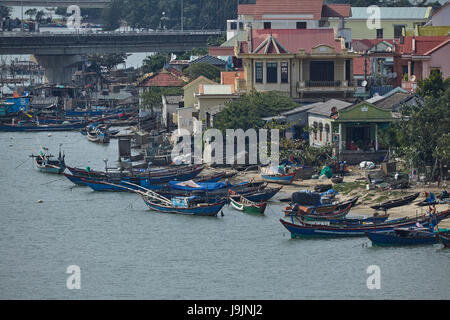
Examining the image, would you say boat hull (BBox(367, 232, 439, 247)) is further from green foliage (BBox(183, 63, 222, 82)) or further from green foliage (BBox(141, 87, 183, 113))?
green foliage (BBox(183, 63, 222, 82))

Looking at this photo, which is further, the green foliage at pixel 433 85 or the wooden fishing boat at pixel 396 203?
the green foliage at pixel 433 85

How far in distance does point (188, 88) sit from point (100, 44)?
49.0 meters

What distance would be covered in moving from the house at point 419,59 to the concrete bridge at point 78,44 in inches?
2210

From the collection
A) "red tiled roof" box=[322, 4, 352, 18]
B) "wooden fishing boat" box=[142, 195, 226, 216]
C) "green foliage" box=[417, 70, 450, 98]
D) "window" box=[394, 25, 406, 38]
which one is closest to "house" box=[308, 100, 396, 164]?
"green foliage" box=[417, 70, 450, 98]

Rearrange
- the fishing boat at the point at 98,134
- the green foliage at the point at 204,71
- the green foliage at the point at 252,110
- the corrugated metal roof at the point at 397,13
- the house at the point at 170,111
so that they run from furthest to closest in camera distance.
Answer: the corrugated metal roof at the point at 397,13, the green foliage at the point at 204,71, the fishing boat at the point at 98,134, the house at the point at 170,111, the green foliage at the point at 252,110

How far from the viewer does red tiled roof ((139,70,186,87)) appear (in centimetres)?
9956

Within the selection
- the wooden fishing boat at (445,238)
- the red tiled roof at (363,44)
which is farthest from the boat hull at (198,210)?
the red tiled roof at (363,44)

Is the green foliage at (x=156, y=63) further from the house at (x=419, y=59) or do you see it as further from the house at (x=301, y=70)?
the house at (x=301, y=70)

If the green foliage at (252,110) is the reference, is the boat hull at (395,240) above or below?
below

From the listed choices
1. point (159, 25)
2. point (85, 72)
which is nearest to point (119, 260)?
point (85, 72)

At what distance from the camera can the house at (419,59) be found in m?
74.6

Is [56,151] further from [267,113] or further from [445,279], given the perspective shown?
[445,279]

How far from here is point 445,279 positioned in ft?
143

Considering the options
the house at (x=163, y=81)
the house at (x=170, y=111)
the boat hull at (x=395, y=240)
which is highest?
the house at (x=163, y=81)
